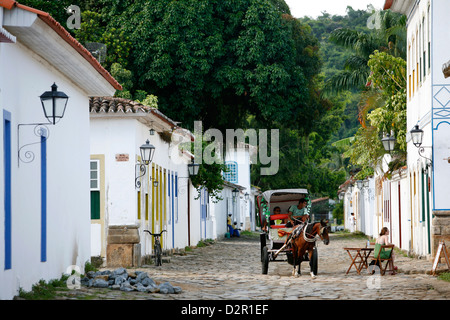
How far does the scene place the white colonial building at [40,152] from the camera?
1051 cm

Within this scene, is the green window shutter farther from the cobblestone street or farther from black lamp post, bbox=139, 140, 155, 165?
the cobblestone street

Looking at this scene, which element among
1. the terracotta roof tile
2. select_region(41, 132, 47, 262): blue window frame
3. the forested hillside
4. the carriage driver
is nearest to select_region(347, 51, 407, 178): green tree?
the carriage driver

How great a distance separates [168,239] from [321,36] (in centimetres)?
5438

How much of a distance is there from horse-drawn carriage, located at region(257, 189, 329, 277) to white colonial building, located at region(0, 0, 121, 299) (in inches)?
169

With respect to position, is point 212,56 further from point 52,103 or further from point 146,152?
point 52,103

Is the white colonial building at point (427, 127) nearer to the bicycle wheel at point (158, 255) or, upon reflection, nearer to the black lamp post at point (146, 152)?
the black lamp post at point (146, 152)

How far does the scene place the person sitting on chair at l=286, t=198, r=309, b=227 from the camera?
58.1 ft

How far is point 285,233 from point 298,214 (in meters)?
0.53

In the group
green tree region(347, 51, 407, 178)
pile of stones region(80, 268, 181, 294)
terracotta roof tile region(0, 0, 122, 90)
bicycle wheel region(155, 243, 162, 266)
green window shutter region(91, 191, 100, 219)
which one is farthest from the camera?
green tree region(347, 51, 407, 178)

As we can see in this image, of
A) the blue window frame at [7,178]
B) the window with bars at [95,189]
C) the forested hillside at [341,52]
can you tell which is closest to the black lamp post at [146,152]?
the window with bars at [95,189]

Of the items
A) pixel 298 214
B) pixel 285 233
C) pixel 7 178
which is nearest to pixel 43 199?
pixel 7 178
